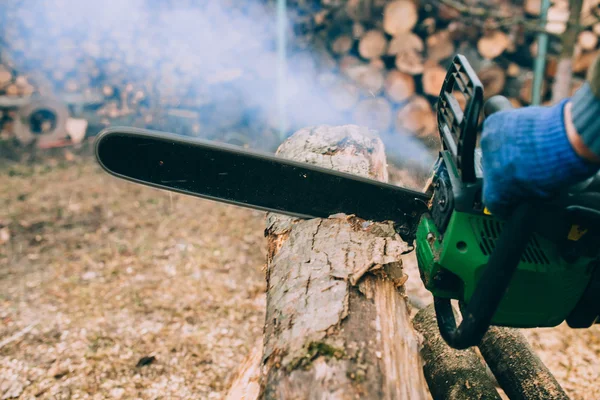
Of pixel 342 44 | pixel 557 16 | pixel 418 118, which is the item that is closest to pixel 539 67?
pixel 557 16

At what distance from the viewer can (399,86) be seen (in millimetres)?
4324

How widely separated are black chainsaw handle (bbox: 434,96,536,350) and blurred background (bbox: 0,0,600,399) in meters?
0.93

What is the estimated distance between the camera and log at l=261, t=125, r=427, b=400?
3.39 feet

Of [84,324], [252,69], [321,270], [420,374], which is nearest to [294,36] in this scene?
[252,69]

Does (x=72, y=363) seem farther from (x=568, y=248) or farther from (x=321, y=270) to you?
(x=568, y=248)

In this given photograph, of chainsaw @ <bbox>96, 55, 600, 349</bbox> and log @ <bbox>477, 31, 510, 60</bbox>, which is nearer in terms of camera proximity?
chainsaw @ <bbox>96, 55, 600, 349</bbox>

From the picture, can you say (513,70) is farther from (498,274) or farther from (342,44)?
(498,274)

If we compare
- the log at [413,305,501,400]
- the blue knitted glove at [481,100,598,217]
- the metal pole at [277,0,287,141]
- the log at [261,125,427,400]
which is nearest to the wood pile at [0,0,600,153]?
the metal pole at [277,0,287,141]

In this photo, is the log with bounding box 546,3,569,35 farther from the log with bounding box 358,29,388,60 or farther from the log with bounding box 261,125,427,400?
the log with bounding box 261,125,427,400

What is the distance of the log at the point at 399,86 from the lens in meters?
4.31

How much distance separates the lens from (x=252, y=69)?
477 cm

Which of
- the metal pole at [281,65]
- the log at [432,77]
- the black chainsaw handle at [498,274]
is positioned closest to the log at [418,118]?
the log at [432,77]

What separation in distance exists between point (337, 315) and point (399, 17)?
12.0 ft

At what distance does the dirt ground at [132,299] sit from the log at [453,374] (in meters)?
0.73
